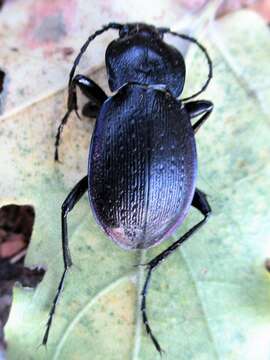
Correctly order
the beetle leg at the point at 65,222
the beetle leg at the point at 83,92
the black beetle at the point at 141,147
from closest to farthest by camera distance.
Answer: the black beetle at the point at 141,147
the beetle leg at the point at 65,222
the beetle leg at the point at 83,92

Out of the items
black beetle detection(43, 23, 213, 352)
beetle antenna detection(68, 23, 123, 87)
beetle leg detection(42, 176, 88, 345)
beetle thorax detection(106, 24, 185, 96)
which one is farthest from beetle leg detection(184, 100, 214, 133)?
beetle leg detection(42, 176, 88, 345)

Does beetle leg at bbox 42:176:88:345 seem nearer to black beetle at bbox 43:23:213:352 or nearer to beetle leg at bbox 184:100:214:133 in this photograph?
black beetle at bbox 43:23:213:352

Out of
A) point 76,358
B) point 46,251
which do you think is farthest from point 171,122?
point 76,358

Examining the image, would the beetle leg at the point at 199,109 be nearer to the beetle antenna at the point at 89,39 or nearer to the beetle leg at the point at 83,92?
the beetle leg at the point at 83,92

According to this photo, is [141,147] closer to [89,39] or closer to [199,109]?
[199,109]

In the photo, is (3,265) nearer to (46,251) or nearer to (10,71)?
(46,251)

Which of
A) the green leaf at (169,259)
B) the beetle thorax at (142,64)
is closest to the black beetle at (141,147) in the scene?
the beetle thorax at (142,64)

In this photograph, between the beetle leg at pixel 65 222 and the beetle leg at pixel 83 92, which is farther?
the beetle leg at pixel 83 92
